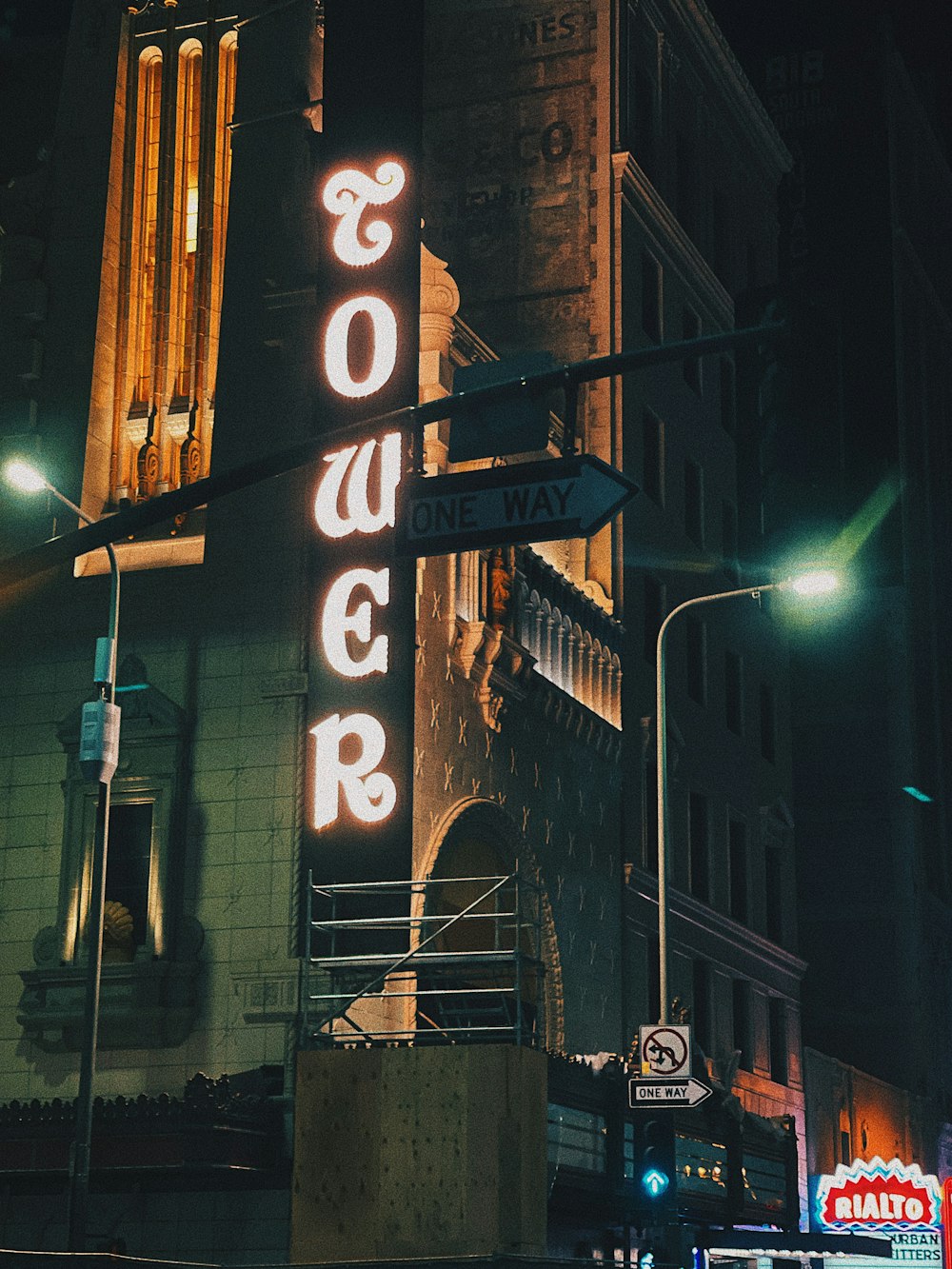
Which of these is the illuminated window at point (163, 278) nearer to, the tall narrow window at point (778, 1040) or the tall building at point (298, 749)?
the tall building at point (298, 749)

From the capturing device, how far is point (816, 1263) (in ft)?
139

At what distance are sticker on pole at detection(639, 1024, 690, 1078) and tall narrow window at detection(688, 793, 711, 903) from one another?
1789 cm

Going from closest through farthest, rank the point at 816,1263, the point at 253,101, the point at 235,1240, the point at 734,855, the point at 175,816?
the point at 235,1240
the point at 175,816
the point at 253,101
the point at 816,1263
the point at 734,855

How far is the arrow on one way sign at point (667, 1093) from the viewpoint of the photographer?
2597 centimetres

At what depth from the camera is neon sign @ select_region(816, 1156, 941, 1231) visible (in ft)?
147

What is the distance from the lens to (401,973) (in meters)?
28.3

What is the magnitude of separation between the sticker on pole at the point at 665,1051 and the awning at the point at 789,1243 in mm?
5863

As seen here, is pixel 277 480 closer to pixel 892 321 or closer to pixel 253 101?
pixel 253 101

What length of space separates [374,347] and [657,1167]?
41.3ft

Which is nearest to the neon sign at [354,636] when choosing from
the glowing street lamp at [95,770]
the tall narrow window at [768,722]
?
the glowing street lamp at [95,770]

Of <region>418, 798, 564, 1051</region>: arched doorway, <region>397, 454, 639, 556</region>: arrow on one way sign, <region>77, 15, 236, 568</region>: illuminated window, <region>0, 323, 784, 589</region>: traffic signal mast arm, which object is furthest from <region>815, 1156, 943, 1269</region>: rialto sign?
<region>0, 323, 784, 589</region>: traffic signal mast arm

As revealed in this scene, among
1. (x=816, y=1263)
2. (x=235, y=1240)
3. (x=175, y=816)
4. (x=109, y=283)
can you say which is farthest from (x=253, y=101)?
(x=816, y=1263)

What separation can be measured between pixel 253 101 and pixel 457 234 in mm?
12062

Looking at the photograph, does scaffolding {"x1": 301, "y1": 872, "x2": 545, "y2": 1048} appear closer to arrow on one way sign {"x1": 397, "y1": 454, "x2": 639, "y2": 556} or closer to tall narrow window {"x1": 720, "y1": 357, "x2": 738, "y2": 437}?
arrow on one way sign {"x1": 397, "y1": 454, "x2": 639, "y2": 556}
